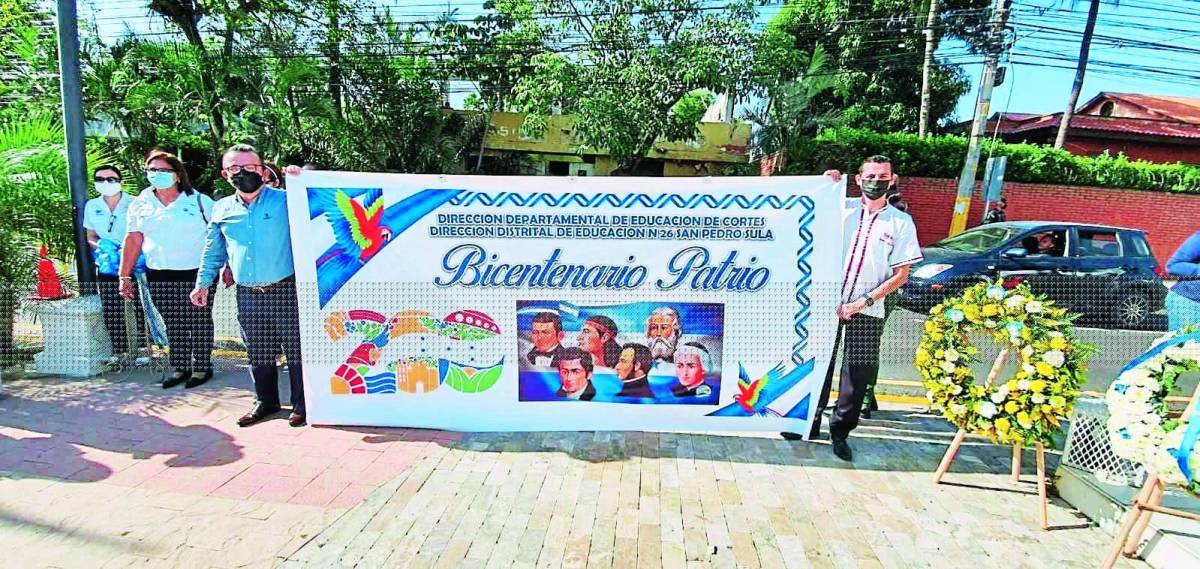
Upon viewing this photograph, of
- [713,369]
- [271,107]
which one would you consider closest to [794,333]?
[713,369]

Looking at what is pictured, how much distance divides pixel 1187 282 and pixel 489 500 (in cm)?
498

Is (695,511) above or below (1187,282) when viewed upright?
below

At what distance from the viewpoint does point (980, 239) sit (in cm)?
798

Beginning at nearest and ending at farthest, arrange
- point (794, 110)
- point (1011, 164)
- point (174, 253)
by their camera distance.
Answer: point (174, 253), point (794, 110), point (1011, 164)

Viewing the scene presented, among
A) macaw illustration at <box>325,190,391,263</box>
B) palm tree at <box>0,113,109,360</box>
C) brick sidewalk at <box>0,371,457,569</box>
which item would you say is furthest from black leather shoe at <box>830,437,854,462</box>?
→ palm tree at <box>0,113,109,360</box>

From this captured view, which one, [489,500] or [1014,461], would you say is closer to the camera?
[489,500]

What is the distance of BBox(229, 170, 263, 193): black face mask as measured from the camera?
3.51 metres

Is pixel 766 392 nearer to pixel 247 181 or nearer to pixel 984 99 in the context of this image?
pixel 247 181

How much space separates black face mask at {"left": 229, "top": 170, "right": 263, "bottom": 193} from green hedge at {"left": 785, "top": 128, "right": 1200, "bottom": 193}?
1248cm

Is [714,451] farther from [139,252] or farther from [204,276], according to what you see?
[139,252]

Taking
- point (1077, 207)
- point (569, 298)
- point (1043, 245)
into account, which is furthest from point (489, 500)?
point (1077, 207)

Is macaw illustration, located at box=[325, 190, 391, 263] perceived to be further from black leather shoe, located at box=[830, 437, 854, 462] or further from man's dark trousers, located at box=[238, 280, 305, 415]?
black leather shoe, located at box=[830, 437, 854, 462]

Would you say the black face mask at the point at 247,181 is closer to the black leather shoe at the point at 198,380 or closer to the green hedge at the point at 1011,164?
the black leather shoe at the point at 198,380

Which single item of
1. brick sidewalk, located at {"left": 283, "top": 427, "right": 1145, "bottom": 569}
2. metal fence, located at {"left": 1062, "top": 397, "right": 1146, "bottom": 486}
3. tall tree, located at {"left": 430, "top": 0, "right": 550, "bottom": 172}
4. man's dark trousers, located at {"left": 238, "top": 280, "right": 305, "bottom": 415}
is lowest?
brick sidewalk, located at {"left": 283, "top": 427, "right": 1145, "bottom": 569}
